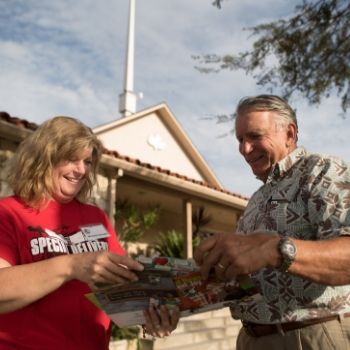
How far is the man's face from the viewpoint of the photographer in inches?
93.3

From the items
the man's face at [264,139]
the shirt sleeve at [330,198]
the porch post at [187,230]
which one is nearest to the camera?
the shirt sleeve at [330,198]

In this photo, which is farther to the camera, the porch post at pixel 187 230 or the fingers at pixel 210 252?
the porch post at pixel 187 230

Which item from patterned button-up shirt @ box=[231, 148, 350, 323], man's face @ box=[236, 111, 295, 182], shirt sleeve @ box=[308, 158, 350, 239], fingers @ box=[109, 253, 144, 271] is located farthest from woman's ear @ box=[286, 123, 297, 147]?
fingers @ box=[109, 253, 144, 271]

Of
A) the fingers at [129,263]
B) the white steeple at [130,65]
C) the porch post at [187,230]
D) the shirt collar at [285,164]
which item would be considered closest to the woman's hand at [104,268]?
the fingers at [129,263]

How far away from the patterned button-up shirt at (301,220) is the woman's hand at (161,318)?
42 cm

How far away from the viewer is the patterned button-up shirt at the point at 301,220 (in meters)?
1.87

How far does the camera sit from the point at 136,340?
242 inches

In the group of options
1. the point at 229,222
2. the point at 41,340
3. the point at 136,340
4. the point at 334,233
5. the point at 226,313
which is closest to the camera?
the point at 334,233

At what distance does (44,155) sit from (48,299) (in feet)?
2.33

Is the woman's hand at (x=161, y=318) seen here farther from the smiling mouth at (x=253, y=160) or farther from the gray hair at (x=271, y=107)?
the gray hair at (x=271, y=107)

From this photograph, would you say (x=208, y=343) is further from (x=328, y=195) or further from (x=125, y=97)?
(x=125, y=97)

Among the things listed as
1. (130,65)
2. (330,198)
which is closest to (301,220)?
(330,198)

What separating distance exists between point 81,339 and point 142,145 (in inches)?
623

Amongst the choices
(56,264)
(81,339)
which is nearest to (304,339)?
(81,339)
